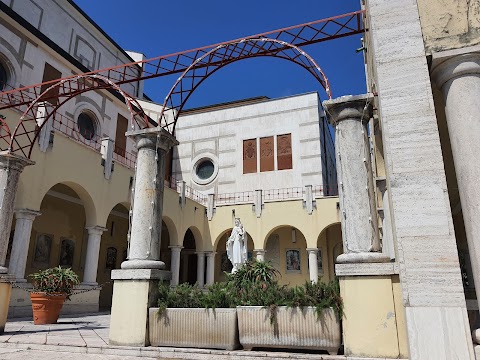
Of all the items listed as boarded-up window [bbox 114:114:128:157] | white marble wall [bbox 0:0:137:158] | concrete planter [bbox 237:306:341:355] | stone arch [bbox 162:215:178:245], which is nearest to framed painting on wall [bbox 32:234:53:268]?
stone arch [bbox 162:215:178:245]

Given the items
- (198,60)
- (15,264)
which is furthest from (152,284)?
(15,264)

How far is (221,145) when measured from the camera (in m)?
26.3

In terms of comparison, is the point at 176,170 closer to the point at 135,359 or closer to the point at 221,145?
the point at 221,145

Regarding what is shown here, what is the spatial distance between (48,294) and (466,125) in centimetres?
939

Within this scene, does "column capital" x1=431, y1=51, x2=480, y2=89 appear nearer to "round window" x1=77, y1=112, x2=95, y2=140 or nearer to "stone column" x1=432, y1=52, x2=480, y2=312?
"stone column" x1=432, y1=52, x2=480, y2=312

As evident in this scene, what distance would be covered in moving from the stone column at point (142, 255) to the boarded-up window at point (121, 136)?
15.3 meters

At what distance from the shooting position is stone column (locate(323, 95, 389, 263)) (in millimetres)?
5176

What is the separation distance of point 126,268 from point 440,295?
4597mm

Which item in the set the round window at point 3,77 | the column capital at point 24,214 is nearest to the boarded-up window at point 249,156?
the round window at point 3,77

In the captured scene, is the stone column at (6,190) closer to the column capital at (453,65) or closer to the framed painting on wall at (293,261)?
the column capital at (453,65)

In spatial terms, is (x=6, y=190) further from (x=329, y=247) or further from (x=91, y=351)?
(x=329, y=247)

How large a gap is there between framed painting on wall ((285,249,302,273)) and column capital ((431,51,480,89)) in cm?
1763

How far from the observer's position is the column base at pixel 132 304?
5.93 metres

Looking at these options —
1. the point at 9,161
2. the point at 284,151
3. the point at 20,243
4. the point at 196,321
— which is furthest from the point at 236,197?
the point at 196,321
